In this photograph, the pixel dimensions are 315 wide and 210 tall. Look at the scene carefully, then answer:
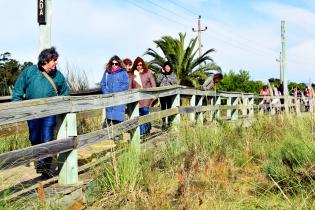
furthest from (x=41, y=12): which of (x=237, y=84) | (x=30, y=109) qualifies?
(x=237, y=84)

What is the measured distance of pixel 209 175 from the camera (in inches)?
216

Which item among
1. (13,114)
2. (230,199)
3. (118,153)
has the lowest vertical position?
(230,199)

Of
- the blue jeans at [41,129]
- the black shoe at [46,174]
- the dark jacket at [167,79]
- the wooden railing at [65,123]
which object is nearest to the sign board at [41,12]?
the dark jacket at [167,79]

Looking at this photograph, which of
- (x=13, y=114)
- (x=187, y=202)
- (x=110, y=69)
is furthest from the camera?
(x=110, y=69)

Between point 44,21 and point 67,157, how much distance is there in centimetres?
532

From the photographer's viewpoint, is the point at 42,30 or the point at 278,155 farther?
the point at 42,30

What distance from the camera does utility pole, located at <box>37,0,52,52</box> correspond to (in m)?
9.49

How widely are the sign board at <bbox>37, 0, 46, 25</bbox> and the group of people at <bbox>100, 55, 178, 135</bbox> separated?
5.33 ft

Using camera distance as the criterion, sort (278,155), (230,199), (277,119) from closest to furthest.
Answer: (230,199), (278,155), (277,119)

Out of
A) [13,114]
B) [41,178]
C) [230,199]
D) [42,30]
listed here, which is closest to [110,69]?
[42,30]

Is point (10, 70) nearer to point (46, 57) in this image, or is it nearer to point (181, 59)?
point (181, 59)

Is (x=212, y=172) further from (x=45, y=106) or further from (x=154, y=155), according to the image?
(x=45, y=106)

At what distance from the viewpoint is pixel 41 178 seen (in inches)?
207

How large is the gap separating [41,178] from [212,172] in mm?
1751
